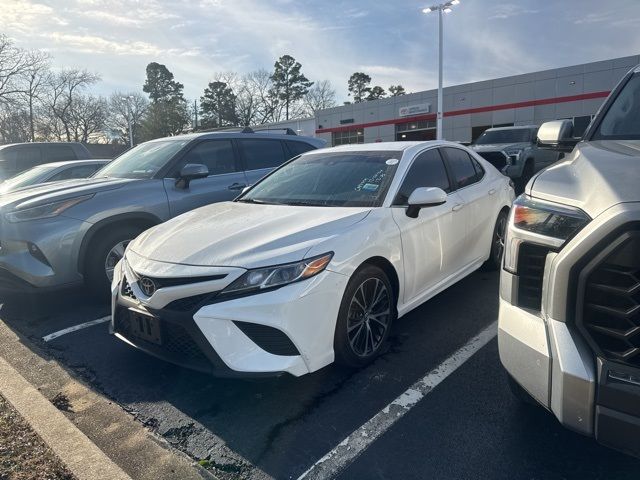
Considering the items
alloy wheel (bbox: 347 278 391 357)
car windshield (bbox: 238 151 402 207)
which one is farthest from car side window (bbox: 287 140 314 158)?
alloy wheel (bbox: 347 278 391 357)

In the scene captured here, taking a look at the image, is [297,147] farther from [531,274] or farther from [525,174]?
[525,174]

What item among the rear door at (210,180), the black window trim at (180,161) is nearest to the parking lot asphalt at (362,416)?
the rear door at (210,180)

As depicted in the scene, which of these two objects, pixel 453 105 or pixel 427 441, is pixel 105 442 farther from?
pixel 453 105

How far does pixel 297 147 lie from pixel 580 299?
5.63 meters

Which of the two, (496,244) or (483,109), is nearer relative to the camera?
(496,244)

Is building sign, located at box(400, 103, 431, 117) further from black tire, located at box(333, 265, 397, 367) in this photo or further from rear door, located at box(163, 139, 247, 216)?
black tire, located at box(333, 265, 397, 367)

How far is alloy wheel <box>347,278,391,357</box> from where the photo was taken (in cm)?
299

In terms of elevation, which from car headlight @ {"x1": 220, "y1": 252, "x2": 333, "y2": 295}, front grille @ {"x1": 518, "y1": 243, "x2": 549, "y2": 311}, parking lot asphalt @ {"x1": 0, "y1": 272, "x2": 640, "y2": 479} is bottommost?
parking lot asphalt @ {"x1": 0, "y1": 272, "x2": 640, "y2": 479}

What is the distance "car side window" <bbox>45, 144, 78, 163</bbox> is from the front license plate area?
1031 centimetres

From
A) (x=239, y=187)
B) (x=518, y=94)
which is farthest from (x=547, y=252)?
(x=518, y=94)

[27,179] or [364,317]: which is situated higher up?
[27,179]

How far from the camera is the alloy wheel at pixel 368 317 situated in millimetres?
2994

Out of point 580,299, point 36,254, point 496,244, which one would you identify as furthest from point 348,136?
point 580,299

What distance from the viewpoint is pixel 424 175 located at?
12.9 feet
